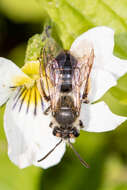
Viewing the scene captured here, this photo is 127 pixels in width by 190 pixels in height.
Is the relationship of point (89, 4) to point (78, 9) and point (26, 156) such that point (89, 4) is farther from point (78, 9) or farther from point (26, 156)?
point (26, 156)

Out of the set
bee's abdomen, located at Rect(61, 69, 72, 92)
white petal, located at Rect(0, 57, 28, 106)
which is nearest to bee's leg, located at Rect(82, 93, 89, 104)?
bee's abdomen, located at Rect(61, 69, 72, 92)

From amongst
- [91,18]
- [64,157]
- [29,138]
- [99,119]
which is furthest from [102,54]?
[64,157]

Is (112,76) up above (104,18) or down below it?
below

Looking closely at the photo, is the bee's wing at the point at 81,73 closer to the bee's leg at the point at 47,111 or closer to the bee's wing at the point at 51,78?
the bee's wing at the point at 51,78

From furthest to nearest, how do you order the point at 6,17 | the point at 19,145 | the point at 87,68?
the point at 6,17 → the point at 19,145 → the point at 87,68

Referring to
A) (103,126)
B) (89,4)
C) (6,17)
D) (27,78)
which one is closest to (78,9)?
(89,4)

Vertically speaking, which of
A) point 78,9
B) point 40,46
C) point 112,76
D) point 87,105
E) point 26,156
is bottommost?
point 26,156

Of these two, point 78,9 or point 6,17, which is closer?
point 78,9
